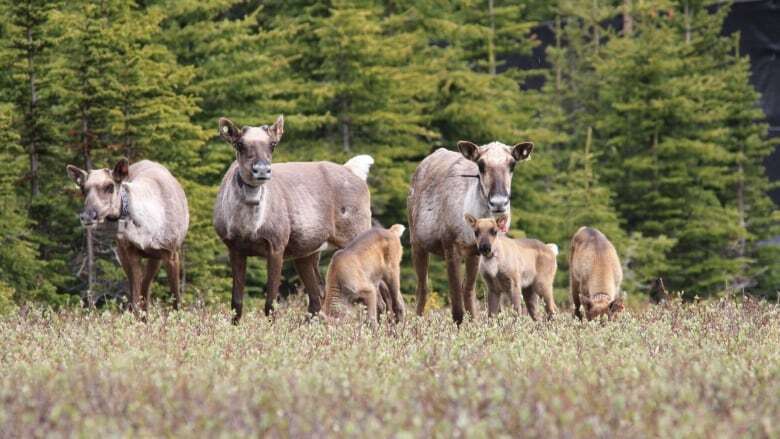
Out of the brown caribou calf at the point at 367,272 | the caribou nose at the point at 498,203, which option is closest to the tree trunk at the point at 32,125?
the brown caribou calf at the point at 367,272

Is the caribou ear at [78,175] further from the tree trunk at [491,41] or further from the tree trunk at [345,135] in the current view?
the tree trunk at [491,41]

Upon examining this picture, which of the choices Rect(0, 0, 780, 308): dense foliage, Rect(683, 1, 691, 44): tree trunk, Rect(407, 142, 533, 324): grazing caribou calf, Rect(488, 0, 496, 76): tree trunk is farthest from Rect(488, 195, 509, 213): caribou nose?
Rect(683, 1, 691, 44): tree trunk

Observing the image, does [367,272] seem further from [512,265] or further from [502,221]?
[512,265]

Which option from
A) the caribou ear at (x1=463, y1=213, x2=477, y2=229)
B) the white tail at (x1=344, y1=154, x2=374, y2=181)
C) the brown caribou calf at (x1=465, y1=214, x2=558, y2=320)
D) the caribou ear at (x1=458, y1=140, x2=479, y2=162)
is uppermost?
the caribou ear at (x1=458, y1=140, x2=479, y2=162)

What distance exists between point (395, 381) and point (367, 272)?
5623 mm

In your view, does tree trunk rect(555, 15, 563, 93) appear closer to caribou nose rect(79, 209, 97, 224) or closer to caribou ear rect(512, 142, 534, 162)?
caribou nose rect(79, 209, 97, 224)

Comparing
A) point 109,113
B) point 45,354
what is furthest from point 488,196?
point 109,113

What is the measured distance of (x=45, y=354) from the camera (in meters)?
11.7

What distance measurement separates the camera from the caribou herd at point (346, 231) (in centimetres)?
1472

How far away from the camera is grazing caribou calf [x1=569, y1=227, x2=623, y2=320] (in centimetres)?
1450

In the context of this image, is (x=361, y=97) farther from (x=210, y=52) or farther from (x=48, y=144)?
(x=48, y=144)

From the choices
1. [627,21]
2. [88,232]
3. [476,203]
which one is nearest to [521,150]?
[476,203]

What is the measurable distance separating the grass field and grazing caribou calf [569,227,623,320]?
0.93 metres

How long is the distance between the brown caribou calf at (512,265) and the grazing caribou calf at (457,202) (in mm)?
198
